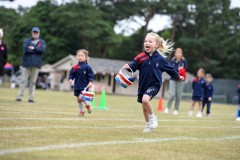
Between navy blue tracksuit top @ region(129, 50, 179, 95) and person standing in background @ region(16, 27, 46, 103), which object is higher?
person standing in background @ region(16, 27, 46, 103)

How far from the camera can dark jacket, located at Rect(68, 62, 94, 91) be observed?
11836 millimetres

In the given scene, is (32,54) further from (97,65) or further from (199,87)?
(97,65)

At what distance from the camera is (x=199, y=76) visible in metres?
17.8

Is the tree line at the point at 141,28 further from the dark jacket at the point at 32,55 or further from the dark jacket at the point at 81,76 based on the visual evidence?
the dark jacket at the point at 81,76

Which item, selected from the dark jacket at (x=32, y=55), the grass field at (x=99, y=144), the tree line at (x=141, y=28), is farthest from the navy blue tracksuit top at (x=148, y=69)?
the tree line at (x=141, y=28)

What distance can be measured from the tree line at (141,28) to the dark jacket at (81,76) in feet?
162

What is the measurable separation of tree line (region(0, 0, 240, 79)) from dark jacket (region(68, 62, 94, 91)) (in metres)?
49.4

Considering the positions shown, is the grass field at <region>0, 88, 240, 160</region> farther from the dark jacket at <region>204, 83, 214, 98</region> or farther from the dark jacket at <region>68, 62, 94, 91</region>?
the dark jacket at <region>204, 83, 214, 98</region>

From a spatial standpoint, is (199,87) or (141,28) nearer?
(199,87)

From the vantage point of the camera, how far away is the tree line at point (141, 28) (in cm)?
6225

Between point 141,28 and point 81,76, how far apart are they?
58594 mm

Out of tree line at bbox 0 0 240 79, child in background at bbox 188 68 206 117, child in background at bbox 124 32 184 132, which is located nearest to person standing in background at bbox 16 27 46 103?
child in background at bbox 188 68 206 117

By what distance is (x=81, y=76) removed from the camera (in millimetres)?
11875

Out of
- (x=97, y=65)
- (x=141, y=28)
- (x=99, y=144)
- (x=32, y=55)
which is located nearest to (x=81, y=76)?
(x=32, y=55)
